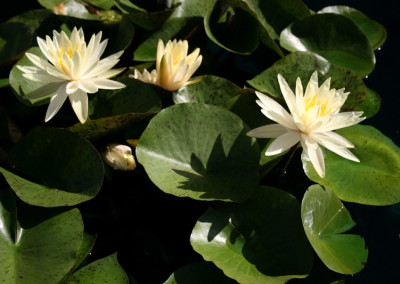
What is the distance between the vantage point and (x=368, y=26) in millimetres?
2320

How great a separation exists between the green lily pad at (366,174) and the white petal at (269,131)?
0.81 feet

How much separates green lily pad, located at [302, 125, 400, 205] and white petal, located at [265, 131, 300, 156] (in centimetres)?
24

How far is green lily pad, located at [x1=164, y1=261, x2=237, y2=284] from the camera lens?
57.3 inches

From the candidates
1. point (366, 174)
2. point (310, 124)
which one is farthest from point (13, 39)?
point (366, 174)

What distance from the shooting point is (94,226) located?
175 cm

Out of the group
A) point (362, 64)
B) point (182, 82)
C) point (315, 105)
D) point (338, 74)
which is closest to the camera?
point (315, 105)

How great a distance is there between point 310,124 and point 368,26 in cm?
123

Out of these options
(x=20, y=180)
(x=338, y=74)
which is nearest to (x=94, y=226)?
(x=20, y=180)

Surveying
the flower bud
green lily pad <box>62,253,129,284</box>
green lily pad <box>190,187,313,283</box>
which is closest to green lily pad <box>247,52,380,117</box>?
green lily pad <box>190,187,313,283</box>

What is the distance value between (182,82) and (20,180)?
71cm

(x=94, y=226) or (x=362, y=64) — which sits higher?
(x=362, y=64)

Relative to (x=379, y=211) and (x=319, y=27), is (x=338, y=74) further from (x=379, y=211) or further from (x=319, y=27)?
(x=379, y=211)

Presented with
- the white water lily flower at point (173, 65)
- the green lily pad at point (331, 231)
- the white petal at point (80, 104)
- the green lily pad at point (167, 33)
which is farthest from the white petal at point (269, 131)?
the green lily pad at point (167, 33)

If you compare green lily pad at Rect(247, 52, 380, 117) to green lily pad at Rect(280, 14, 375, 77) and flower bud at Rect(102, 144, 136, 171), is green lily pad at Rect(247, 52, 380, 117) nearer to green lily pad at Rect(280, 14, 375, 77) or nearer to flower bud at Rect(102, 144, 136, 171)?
green lily pad at Rect(280, 14, 375, 77)
